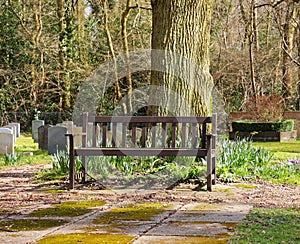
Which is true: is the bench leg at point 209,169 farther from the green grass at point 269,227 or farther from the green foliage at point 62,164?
the green foliage at point 62,164

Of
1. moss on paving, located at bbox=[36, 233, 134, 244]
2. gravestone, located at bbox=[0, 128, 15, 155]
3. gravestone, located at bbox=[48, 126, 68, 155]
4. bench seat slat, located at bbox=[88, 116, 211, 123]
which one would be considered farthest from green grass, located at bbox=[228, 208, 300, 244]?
gravestone, located at bbox=[0, 128, 15, 155]

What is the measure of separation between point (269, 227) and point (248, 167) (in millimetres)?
4529

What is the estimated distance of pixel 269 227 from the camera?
5.20 m

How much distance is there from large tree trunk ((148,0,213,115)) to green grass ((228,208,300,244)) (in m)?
3.56

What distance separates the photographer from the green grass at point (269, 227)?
184 inches

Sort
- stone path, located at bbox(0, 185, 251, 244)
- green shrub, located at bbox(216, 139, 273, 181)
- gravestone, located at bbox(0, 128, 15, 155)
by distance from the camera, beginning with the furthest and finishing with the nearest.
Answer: gravestone, located at bbox(0, 128, 15, 155) → green shrub, located at bbox(216, 139, 273, 181) → stone path, located at bbox(0, 185, 251, 244)

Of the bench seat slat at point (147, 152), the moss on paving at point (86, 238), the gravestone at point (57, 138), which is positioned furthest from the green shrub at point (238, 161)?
the gravestone at point (57, 138)


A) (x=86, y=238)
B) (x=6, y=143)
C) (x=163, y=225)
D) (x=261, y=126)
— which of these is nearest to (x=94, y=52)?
(x=261, y=126)

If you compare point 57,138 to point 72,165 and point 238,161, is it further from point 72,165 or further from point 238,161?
point 72,165

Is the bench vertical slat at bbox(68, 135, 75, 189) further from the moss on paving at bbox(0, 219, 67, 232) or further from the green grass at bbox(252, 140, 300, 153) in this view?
the green grass at bbox(252, 140, 300, 153)

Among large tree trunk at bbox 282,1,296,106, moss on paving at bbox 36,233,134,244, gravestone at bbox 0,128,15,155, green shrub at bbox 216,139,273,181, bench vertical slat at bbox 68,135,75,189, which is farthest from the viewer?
large tree trunk at bbox 282,1,296,106

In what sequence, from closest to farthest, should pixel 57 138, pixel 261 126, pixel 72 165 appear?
pixel 72 165, pixel 57 138, pixel 261 126

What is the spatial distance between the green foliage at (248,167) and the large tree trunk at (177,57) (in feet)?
2.82

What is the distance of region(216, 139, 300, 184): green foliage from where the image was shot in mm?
9039
